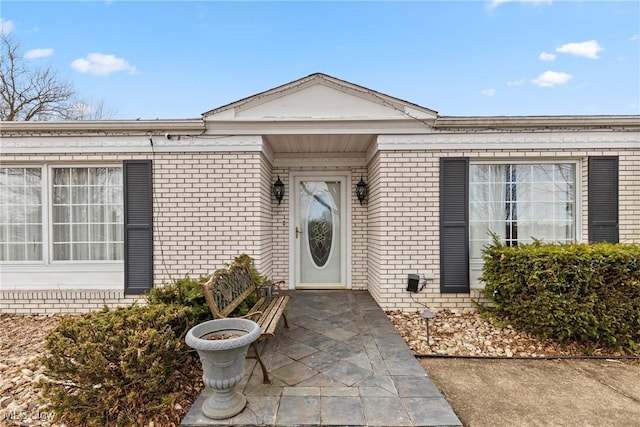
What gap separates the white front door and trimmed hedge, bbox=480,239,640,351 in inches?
116

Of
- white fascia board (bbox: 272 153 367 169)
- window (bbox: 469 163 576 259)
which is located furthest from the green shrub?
window (bbox: 469 163 576 259)

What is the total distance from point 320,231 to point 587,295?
3767mm

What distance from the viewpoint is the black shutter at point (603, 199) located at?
4.18 m

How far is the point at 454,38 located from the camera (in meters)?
7.04

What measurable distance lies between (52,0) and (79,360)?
7.02m

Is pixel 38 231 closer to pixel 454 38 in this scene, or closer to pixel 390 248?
pixel 390 248

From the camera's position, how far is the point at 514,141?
4.20 meters

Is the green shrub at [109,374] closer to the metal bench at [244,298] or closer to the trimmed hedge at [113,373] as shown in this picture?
the trimmed hedge at [113,373]

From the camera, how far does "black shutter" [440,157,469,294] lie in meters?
4.21

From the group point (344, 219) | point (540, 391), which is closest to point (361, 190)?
Answer: point (344, 219)

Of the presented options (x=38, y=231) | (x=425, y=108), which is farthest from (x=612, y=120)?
(x=38, y=231)

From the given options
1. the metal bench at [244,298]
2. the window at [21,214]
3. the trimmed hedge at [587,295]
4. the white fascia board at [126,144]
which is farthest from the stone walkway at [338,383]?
the window at [21,214]

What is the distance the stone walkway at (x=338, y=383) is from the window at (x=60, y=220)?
3216 mm

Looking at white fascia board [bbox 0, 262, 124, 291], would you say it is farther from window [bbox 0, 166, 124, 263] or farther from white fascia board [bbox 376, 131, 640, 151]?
white fascia board [bbox 376, 131, 640, 151]
